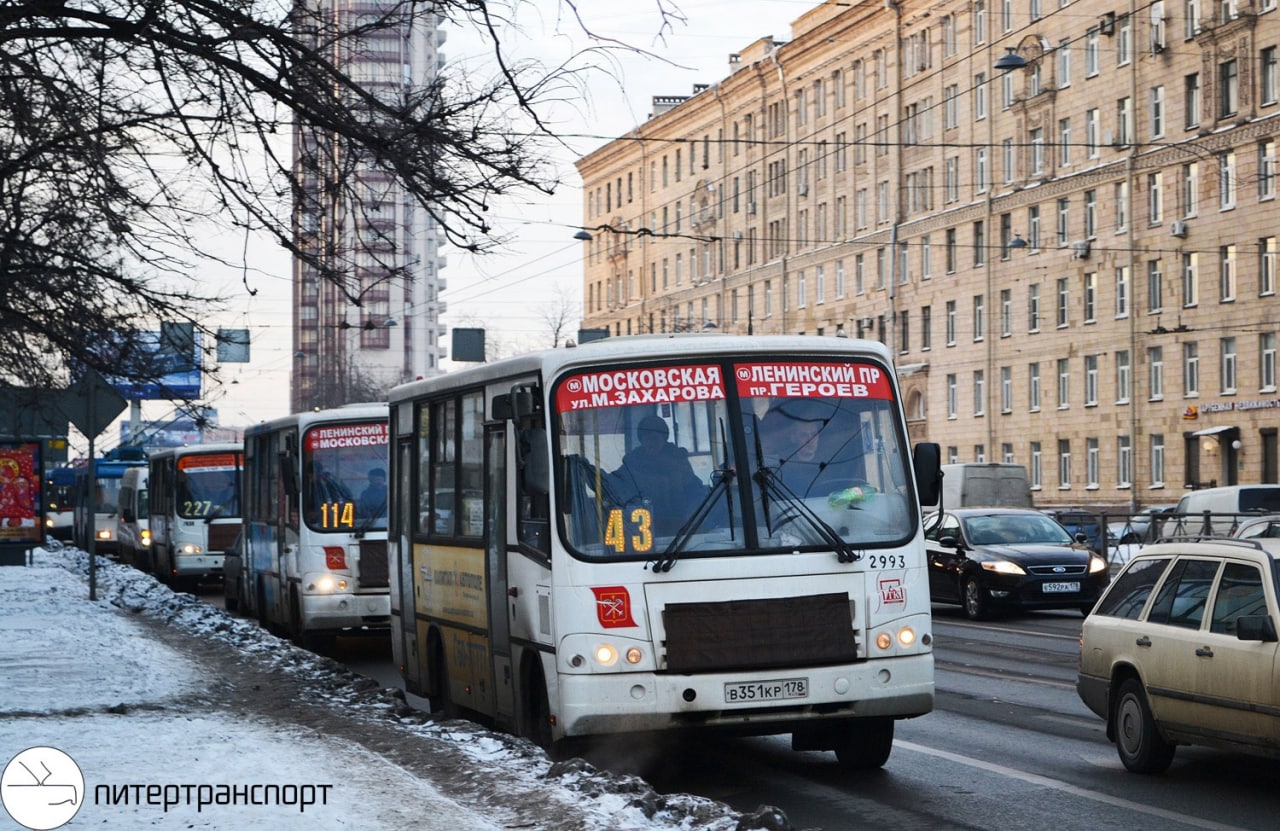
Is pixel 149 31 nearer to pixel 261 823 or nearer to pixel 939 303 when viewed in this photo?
pixel 261 823

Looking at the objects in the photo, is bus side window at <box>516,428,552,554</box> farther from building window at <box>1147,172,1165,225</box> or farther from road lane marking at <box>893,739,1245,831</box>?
building window at <box>1147,172,1165,225</box>

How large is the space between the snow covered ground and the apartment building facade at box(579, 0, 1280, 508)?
29.5 meters

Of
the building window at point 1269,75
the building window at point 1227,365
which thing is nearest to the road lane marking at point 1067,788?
the building window at point 1269,75

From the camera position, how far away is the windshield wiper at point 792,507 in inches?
417

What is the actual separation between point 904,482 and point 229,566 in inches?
745

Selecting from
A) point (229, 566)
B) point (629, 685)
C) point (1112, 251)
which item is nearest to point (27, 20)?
point (629, 685)

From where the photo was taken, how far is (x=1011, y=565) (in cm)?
2612

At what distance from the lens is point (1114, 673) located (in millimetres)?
11203

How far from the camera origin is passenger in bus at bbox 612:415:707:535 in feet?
34.7

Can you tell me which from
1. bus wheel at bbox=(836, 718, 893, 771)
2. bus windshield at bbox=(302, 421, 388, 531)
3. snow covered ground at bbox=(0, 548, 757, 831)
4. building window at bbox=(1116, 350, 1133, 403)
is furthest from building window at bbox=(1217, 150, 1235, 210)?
bus wheel at bbox=(836, 718, 893, 771)

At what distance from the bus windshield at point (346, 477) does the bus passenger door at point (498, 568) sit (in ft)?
29.1

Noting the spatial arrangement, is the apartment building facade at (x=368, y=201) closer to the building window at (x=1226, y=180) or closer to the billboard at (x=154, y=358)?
the billboard at (x=154, y=358)

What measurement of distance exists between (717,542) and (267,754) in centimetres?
281

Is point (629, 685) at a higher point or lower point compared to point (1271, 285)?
lower
